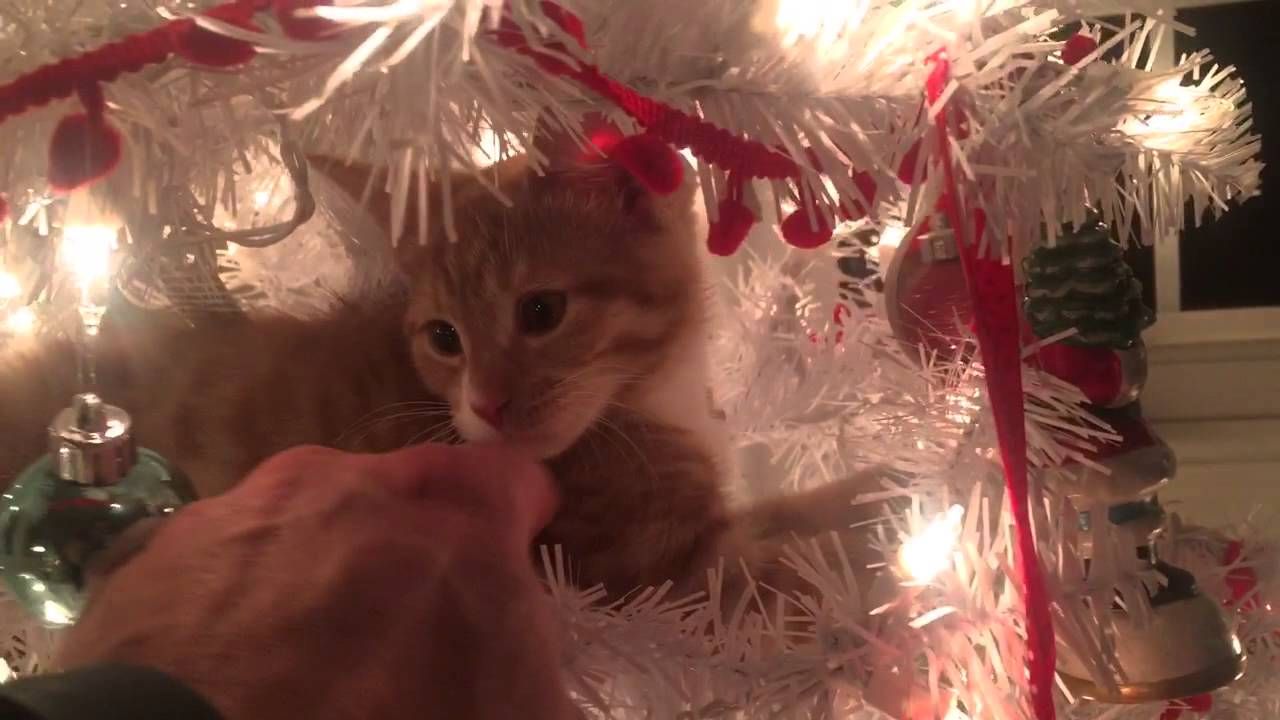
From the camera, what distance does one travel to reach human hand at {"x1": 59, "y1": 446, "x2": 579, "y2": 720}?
379 mm

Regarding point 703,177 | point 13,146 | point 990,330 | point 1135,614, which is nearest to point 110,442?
point 13,146

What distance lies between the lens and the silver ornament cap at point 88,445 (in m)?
0.50

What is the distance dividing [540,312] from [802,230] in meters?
0.32

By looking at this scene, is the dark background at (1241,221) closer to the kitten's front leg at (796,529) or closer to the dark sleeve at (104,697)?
the kitten's front leg at (796,529)

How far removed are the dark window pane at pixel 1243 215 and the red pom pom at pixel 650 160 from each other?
1.46m

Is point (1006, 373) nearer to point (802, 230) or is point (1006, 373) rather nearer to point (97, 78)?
point (802, 230)

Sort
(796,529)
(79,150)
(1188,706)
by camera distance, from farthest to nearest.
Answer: (796,529) < (1188,706) < (79,150)

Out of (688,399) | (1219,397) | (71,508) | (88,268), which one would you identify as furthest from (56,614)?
(1219,397)

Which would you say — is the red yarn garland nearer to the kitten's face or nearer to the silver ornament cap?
the silver ornament cap

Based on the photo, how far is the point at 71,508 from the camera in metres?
0.49

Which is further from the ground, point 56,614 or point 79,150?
point 79,150

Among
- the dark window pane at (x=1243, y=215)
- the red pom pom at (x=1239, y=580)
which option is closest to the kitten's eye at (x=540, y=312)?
the red pom pom at (x=1239, y=580)

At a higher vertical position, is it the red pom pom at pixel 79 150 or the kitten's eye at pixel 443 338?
the red pom pom at pixel 79 150

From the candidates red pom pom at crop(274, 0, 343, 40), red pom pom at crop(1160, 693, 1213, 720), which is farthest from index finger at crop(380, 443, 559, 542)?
red pom pom at crop(1160, 693, 1213, 720)
